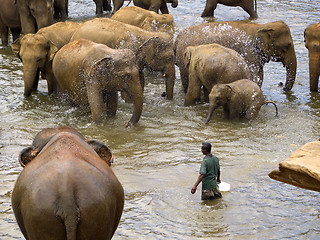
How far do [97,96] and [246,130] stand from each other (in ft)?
6.75

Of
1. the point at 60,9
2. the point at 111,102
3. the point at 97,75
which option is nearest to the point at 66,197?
the point at 97,75

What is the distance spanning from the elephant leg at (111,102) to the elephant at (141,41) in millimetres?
963

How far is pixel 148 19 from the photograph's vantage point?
38.7 feet

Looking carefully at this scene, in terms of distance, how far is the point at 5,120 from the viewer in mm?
9312

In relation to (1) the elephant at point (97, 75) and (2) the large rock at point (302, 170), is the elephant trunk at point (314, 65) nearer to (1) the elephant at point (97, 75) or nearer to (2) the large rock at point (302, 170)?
(1) the elephant at point (97, 75)

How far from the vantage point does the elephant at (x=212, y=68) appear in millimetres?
9852

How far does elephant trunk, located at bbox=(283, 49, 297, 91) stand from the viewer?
36.9 feet

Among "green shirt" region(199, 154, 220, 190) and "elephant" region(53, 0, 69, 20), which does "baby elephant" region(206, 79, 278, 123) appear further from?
"elephant" region(53, 0, 69, 20)

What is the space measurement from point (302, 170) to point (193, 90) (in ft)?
18.7

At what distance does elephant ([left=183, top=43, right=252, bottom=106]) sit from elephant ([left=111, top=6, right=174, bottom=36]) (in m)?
1.47

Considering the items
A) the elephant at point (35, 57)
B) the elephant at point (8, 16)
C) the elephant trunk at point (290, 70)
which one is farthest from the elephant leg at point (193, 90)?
the elephant at point (8, 16)

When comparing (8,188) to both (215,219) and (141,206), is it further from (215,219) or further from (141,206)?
(215,219)

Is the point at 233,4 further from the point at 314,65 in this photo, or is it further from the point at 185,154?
the point at 185,154

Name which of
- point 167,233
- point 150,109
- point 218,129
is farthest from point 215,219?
point 150,109
